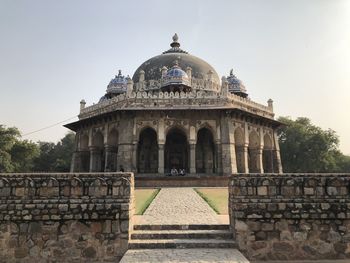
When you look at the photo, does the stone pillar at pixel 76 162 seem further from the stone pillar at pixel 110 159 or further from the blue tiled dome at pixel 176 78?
the blue tiled dome at pixel 176 78

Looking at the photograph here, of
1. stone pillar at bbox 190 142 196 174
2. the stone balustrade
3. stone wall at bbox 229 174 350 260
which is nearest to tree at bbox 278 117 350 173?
the stone balustrade

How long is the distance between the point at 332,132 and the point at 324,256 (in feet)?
96.5

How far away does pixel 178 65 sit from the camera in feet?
77.2

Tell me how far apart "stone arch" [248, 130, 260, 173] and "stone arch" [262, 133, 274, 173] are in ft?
3.94

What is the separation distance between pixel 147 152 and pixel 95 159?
136 inches

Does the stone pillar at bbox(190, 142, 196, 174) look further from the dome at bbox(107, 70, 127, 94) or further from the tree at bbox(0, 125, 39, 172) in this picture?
the tree at bbox(0, 125, 39, 172)

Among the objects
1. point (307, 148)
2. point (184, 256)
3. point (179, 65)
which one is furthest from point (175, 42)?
point (184, 256)

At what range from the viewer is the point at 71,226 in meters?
5.05

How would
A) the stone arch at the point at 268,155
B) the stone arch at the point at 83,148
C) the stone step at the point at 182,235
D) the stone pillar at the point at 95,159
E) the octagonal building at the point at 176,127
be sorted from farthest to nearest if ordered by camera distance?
1. the stone arch at the point at 83,148
2. the stone arch at the point at 268,155
3. the stone pillar at the point at 95,159
4. the octagonal building at the point at 176,127
5. the stone step at the point at 182,235

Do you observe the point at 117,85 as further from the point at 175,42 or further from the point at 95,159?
the point at 175,42

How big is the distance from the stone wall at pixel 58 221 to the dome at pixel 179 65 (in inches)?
725

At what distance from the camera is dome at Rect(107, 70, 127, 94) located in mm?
22625

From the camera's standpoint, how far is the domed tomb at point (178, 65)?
2325cm

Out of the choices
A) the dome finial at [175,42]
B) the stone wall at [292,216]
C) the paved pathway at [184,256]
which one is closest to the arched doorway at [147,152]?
the dome finial at [175,42]
